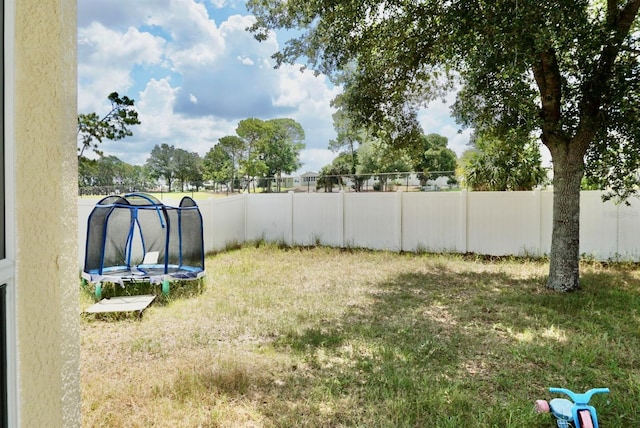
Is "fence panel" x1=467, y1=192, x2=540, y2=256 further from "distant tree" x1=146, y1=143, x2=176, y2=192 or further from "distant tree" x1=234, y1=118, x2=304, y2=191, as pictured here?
"distant tree" x1=146, y1=143, x2=176, y2=192

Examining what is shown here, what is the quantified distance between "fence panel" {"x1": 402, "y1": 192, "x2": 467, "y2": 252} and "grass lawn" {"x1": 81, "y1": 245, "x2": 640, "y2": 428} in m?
2.55

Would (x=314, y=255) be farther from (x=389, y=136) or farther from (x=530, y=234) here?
(x=530, y=234)

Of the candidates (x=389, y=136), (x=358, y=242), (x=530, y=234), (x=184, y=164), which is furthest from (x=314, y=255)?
(x=184, y=164)

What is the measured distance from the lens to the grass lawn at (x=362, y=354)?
2.63 meters

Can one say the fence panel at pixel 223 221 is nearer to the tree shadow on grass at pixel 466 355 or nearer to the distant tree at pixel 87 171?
the tree shadow on grass at pixel 466 355

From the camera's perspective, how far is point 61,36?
4.09 feet

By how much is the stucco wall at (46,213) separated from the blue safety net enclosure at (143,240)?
476 cm

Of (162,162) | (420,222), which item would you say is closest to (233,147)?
(162,162)

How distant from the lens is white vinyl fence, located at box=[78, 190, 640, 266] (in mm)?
7836

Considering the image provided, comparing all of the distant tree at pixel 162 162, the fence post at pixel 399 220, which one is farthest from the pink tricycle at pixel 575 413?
the distant tree at pixel 162 162

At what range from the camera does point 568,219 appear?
19.1 ft

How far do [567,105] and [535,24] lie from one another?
2045mm

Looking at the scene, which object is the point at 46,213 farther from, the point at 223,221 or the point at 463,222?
the point at 463,222

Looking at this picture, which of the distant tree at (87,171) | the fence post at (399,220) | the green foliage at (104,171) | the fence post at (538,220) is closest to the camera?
the fence post at (538,220)
